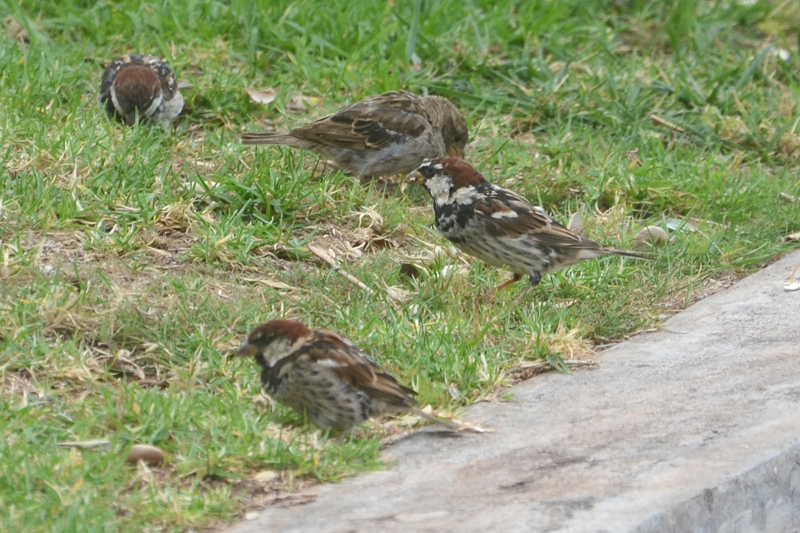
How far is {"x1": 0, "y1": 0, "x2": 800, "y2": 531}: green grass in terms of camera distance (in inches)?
164

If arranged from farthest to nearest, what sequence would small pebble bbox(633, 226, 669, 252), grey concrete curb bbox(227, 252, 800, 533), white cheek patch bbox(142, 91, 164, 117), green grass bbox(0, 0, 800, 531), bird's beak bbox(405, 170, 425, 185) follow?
white cheek patch bbox(142, 91, 164, 117), small pebble bbox(633, 226, 669, 252), bird's beak bbox(405, 170, 425, 185), green grass bbox(0, 0, 800, 531), grey concrete curb bbox(227, 252, 800, 533)

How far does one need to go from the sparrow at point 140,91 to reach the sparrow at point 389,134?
87 centimetres

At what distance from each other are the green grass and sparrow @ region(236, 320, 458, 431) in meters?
0.10

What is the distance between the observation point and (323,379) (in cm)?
427

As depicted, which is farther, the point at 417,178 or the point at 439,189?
the point at 417,178

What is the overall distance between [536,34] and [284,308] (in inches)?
167

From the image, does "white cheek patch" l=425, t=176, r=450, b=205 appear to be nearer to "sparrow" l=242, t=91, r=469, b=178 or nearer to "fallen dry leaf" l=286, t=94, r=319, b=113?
"sparrow" l=242, t=91, r=469, b=178

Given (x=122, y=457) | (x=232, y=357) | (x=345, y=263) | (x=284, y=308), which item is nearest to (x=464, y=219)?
(x=345, y=263)

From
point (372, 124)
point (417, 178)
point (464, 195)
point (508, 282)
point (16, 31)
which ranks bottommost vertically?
point (16, 31)

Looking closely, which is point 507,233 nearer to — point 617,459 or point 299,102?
point 617,459

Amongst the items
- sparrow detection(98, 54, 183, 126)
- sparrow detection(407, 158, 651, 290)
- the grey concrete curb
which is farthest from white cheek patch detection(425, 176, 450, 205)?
sparrow detection(98, 54, 183, 126)

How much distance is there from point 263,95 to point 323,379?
3.89 metres

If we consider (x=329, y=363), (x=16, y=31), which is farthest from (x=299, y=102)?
(x=329, y=363)

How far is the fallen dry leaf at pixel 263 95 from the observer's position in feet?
25.4
